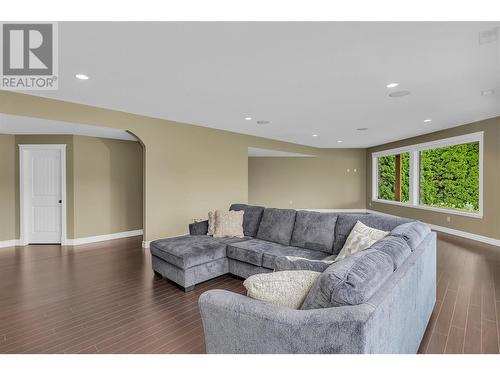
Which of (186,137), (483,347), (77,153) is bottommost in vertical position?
(483,347)

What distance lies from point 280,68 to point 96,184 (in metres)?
4.52

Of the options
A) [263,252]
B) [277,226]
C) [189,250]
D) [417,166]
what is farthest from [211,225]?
[417,166]

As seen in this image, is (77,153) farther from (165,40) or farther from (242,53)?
(242,53)

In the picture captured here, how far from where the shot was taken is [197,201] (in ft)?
18.3

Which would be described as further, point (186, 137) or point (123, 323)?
point (186, 137)

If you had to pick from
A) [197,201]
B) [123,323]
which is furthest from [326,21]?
[197,201]

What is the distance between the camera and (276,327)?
114 centimetres

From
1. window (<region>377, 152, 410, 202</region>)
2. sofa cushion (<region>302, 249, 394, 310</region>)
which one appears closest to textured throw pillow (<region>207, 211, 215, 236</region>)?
sofa cushion (<region>302, 249, 394, 310</region>)

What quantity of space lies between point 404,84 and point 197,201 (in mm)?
4198

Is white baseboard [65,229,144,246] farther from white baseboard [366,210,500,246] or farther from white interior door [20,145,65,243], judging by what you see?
white baseboard [366,210,500,246]

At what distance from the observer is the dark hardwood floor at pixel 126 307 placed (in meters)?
2.02

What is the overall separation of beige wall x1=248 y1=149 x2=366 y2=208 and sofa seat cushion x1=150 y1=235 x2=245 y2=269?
6105mm

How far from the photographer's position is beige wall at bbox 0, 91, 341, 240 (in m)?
4.09

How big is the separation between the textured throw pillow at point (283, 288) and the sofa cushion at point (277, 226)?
6.80 ft
